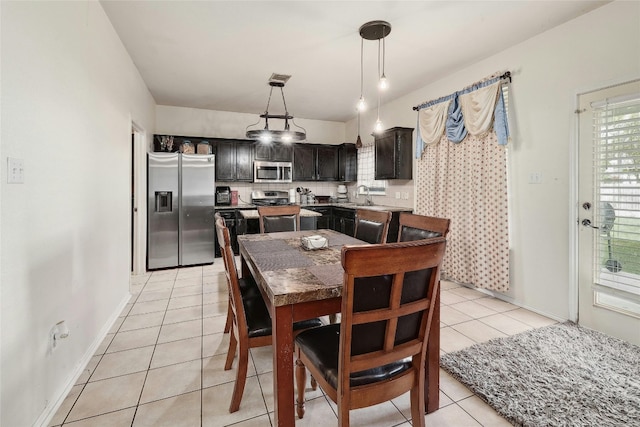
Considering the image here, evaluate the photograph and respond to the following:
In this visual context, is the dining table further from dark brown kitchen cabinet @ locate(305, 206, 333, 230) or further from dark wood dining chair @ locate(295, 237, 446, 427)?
dark brown kitchen cabinet @ locate(305, 206, 333, 230)

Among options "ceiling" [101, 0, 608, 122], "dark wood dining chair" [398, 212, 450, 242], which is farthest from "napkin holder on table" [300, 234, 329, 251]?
"ceiling" [101, 0, 608, 122]

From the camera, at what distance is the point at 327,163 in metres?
6.21

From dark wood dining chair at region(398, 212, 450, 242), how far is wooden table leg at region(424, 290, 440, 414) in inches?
18.0

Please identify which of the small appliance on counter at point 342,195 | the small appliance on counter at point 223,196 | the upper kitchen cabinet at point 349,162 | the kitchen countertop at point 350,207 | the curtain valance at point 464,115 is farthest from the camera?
the small appliance on counter at point 342,195

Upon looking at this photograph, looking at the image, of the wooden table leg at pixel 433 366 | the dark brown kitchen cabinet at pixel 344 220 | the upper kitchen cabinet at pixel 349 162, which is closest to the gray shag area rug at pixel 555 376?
the wooden table leg at pixel 433 366

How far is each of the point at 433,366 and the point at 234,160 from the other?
4802 mm

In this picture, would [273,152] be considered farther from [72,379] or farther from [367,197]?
[72,379]

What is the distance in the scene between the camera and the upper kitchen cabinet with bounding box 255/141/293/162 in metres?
5.65

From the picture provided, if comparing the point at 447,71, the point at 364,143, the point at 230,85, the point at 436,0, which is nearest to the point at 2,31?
the point at 436,0

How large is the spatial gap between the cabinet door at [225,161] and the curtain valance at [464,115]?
3.21 m

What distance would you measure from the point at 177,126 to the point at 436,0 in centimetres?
456

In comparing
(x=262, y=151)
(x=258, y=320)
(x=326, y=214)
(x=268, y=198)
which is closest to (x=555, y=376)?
(x=258, y=320)

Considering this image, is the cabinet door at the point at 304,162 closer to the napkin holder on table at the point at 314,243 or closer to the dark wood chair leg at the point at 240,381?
the napkin holder on table at the point at 314,243

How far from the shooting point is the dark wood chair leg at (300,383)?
1.51 meters
